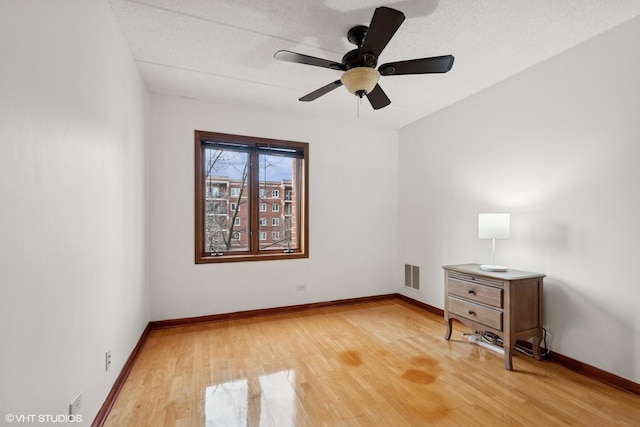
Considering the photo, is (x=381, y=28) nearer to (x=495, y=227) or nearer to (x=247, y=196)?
(x=495, y=227)

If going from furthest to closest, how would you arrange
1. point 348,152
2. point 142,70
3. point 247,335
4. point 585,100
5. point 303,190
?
point 348,152
point 303,190
point 247,335
point 142,70
point 585,100

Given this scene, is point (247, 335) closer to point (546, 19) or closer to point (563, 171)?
point (563, 171)

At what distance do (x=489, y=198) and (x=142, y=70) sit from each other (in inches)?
152

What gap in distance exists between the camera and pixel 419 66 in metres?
2.13

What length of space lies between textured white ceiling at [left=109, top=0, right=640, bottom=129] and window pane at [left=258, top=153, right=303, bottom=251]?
3.44ft

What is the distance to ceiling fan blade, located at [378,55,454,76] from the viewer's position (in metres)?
2.04

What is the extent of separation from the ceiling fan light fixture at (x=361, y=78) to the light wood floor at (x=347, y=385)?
227 centimetres

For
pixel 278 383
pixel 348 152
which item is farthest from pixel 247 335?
pixel 348 152

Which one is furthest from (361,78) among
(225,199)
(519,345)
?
(519,345)

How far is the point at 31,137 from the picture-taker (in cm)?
114

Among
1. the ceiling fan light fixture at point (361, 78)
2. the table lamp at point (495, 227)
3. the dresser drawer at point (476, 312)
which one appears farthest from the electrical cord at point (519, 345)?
the ceiling fan light fixture at point (361, 78)

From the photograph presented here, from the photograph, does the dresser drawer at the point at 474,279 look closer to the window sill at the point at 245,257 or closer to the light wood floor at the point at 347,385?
the light wood floor at the point at 347,385

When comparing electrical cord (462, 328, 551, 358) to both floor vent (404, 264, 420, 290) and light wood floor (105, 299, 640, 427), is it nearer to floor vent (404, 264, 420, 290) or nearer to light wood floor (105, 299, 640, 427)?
light wood floor (105, 299, 640, 427)

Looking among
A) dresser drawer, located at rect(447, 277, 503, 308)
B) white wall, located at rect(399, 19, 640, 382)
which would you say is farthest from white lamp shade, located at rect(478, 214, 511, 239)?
dresser drawer, located at rect(447, 277, 503, 308)
